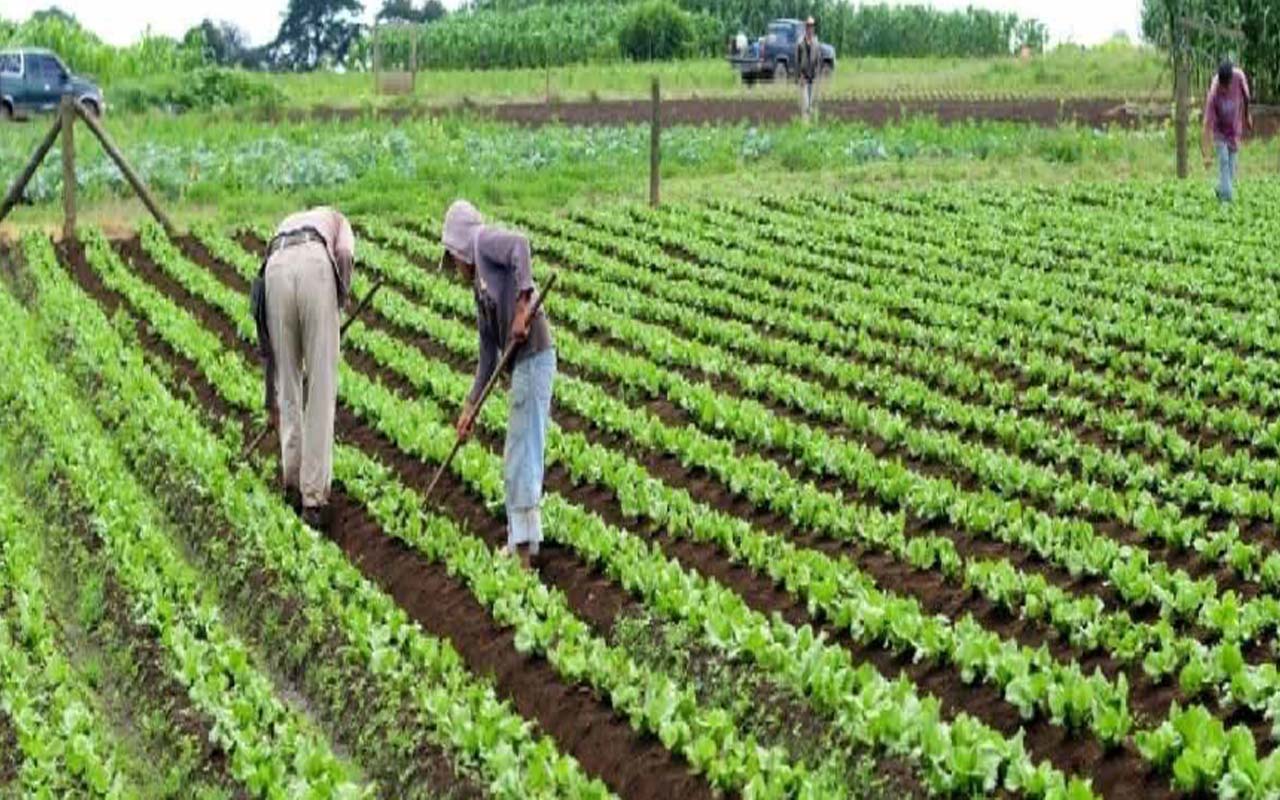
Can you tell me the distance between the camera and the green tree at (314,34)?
8288 centimetres

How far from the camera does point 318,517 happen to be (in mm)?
12164

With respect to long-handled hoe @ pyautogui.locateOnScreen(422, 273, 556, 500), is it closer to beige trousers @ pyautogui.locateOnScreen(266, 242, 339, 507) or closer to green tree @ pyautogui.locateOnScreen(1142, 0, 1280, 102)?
beige trousers @ pyautogui.locateOnScreen(266, 242, 339, 507)

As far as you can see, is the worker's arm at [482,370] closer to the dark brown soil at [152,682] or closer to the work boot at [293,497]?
the work boot at [293,497]

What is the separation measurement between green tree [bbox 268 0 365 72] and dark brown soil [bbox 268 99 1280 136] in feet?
134

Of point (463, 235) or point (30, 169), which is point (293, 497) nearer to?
point (463, 235)

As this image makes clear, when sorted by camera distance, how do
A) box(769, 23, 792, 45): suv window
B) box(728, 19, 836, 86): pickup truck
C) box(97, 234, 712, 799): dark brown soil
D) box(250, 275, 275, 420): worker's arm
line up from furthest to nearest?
box(769, 23, 792, 45): suv window < box(728, 19, 836, 86): pickup truck < box(250, 275, 275, 420): worker's arm < box(97, 234, 712, 799): dark brown soil

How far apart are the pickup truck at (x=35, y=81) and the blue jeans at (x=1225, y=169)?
984 inches

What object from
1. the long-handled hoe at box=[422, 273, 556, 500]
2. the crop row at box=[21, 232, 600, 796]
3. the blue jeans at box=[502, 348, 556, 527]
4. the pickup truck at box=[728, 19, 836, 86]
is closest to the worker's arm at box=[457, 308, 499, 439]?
the long-handled hoe at box=[422, 273, 556, 500]

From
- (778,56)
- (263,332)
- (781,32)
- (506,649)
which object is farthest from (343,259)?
(781,32)

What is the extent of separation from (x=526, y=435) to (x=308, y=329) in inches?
75.1

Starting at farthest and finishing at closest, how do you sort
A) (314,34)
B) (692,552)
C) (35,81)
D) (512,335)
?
(314,34) → (35,81) → (692,552) → (512,335)

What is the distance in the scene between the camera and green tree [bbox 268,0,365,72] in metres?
82.9

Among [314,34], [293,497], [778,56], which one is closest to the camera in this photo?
[293,497]

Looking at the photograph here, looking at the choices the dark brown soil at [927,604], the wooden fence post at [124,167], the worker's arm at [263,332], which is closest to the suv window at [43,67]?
the wooden fence post at [124,167]
